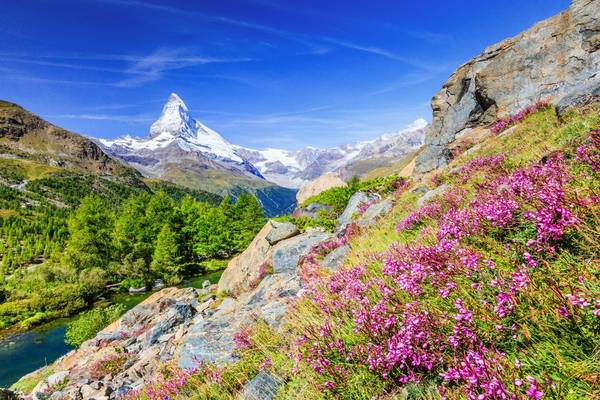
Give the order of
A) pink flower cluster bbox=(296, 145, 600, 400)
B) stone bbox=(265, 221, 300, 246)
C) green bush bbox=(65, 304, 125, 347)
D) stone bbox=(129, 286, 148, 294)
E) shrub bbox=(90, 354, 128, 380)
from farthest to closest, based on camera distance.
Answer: stone bbox=(129, 286, 148, 294) → green bush bbox=(65, 304, 125, 347) → stone bbox=(265, 221, 300, 246) → shrub bbox=(90, 354, 128, 380) → pink flower cluster bbox=(296, 145, 600, 400)

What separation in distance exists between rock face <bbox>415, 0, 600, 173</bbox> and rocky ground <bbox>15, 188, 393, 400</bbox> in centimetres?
889

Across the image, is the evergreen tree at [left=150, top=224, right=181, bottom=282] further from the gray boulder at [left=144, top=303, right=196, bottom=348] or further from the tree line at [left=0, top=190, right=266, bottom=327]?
the gray boulder at [left=144, top=303, right=196, bottom=348]

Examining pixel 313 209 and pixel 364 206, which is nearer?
pixel 364 206

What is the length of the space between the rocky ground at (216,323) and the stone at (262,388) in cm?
1

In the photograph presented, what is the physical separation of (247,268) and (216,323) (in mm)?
13810

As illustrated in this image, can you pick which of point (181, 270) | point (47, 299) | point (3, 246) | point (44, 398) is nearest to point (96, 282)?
point (47, 299)

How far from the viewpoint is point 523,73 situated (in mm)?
20438

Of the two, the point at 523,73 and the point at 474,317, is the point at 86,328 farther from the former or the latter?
the point at 523,73

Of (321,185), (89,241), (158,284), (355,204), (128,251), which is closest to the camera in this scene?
(355,204)

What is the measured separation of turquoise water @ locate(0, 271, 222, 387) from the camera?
34750mm

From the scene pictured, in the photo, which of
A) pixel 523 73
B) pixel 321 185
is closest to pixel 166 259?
pixel 321 185

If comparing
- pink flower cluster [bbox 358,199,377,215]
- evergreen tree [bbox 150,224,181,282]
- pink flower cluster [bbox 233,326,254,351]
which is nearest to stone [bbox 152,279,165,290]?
evergreen tree [bbox 150,224,181,282]

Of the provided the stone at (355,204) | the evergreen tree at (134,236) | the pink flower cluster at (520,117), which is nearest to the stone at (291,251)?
the stone at (355,204)

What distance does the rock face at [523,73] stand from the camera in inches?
698
